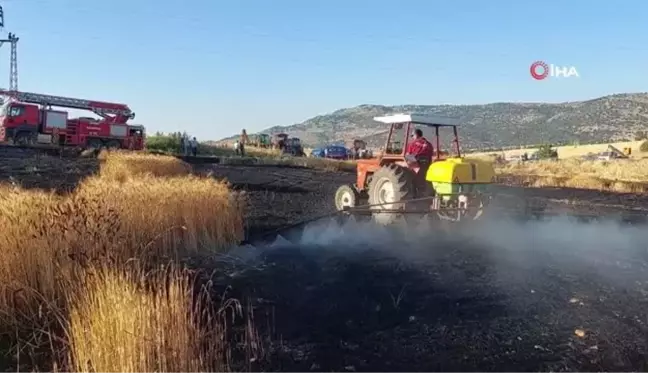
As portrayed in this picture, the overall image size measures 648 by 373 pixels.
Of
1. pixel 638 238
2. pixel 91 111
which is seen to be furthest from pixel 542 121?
pixel 638 238

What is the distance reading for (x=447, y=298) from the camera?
675 cm

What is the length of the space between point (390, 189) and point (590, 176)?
23854 millimetres

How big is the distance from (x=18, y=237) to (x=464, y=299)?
4819 millimetres

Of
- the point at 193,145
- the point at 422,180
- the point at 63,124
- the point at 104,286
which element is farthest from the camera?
the point at 193,145

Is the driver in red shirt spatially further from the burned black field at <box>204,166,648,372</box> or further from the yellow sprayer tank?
the burned black field at <box>204,166,648,372</box>

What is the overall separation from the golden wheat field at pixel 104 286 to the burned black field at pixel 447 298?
0.81 metres

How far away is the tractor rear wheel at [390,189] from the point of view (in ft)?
37.0

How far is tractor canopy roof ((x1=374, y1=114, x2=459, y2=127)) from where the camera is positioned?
1163 cm

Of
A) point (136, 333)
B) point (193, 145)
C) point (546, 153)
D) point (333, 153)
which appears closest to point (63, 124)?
point (193, 145)

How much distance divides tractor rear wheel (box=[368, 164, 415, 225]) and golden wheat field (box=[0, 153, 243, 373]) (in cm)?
388

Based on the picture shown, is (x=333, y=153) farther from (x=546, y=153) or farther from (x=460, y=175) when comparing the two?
(x=460, y=175)

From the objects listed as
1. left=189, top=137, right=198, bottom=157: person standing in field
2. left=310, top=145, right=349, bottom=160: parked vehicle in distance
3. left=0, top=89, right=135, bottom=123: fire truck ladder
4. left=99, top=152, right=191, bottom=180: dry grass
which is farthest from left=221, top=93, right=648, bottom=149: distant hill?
left=99, top=152, right=191, bottom=180: dry grass

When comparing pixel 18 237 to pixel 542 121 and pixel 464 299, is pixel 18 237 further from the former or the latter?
pixel 542 121

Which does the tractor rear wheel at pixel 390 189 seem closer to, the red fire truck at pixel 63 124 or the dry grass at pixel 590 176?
the dry grass at pixel 590 176
